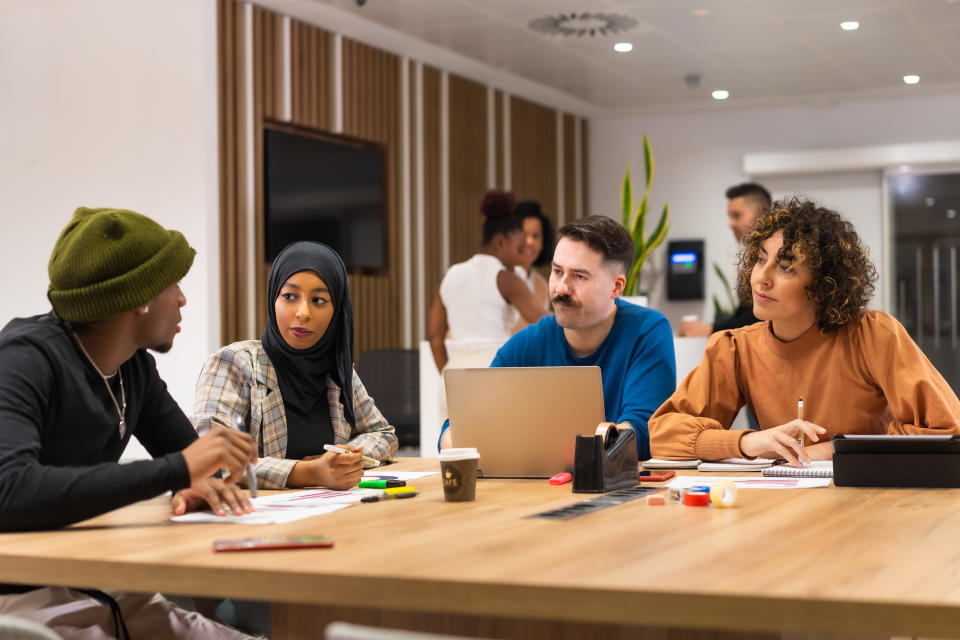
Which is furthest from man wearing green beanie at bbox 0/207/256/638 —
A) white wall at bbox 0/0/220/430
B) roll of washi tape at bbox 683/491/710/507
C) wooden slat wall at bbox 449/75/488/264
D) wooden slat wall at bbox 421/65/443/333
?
wooden slat wall at bbox 449/75/488/264

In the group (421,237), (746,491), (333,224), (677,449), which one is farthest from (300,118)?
(746,491)

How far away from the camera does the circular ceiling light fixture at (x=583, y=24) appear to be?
648cm

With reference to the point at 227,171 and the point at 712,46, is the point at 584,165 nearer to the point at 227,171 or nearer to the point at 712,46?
the point at 712,46

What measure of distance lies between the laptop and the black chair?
3.85m

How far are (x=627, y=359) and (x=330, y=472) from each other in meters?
0.99

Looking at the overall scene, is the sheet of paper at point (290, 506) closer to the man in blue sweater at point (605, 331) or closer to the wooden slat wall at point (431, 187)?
the man in blue sweater at point (605, 331)

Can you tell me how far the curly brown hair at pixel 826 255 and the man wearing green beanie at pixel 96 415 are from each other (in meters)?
1.49

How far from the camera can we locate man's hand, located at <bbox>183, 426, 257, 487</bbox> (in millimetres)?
1755

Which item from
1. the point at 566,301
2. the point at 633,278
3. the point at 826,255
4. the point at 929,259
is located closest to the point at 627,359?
the point at 566,301

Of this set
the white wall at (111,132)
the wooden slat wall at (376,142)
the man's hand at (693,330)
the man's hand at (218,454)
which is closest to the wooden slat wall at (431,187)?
the wooden slat wall at (376,142)

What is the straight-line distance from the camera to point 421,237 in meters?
7.59

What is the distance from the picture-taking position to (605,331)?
9.76 feet

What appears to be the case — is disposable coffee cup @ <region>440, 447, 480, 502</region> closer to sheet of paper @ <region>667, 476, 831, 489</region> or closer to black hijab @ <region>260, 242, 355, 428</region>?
sheet of paper @ <region>667, 476, 831, 489</region>

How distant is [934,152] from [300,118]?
4948 millimetres
